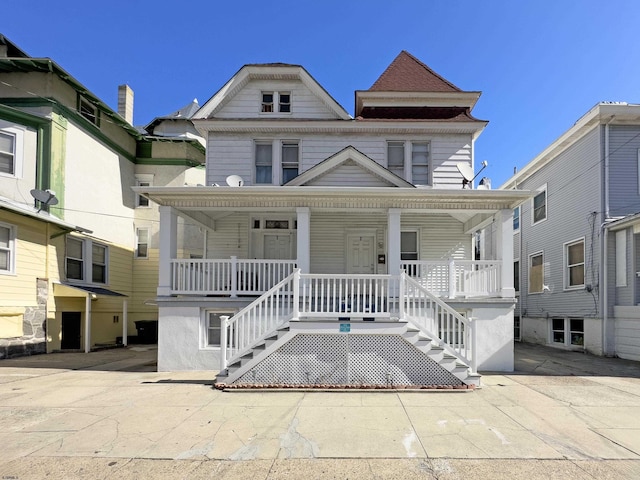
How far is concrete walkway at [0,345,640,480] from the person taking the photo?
4551 millimetres

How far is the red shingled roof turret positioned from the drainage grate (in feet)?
29.8

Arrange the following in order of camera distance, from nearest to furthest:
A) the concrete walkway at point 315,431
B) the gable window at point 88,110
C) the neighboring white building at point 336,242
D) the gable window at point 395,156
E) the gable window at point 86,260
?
the concrete walkway at point 315,431 → the neighboring white building at point 336,242 → the gable window at point 395,156 → the gable window at point 86,260 → the gable window at point 88,110

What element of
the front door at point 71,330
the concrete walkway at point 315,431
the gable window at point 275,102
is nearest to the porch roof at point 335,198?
the concrete walkway at point 315,431

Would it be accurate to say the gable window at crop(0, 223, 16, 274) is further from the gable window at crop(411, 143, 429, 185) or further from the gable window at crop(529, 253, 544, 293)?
the gable window at crop(529, 253, 544, 293)

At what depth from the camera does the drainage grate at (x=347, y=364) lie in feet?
27.2


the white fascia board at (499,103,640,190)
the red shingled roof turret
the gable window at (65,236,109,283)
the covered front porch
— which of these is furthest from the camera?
the gable window at (65,236,109,283)

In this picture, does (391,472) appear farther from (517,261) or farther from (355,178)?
(517,261)

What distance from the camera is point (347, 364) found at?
27.7 ft

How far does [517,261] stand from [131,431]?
1840cm

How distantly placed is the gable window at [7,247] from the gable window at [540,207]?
748 inches

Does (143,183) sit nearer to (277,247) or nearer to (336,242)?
(277,247)

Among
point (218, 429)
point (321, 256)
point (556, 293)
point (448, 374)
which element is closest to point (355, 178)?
point (321, 256)

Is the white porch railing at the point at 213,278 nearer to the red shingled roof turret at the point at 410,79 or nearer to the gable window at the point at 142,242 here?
the red shingled roof turret at the point at 410,79

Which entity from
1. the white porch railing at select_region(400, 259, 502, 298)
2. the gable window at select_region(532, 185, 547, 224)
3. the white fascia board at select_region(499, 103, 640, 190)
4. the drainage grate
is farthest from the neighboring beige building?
the white fascia board at select_region(499, 103, 640, 190)
